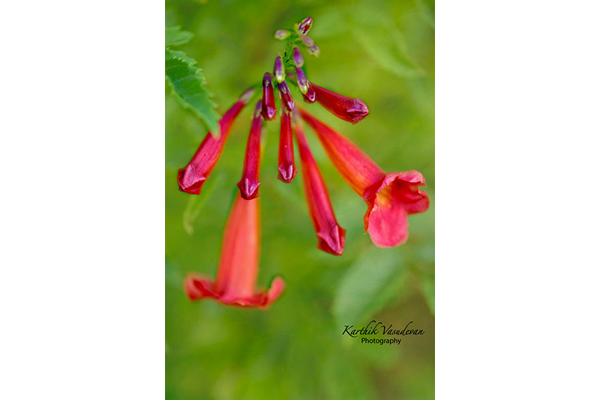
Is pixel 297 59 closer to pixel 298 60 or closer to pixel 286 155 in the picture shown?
pixel 298 60

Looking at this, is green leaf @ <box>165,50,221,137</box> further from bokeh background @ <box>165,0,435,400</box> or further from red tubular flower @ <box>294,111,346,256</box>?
red tubular flower @ <box>294,111,346,256</box>

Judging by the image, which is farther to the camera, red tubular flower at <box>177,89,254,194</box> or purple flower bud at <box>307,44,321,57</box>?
purple flower bud at <box>307,44,321,57</box>

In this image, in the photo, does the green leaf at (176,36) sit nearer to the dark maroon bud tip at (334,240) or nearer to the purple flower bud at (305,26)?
the purple flower bud at (305,26)

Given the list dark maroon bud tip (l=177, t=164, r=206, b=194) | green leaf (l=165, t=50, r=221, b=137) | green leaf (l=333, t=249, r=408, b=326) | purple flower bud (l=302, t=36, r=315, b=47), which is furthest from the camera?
green leaf (l=333, t=249, r=408, b=326)

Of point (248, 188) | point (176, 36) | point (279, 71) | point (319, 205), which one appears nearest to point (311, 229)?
point (319, 205)

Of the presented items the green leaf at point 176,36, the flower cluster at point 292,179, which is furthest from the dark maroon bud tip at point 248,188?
the green leaf at point 176,36

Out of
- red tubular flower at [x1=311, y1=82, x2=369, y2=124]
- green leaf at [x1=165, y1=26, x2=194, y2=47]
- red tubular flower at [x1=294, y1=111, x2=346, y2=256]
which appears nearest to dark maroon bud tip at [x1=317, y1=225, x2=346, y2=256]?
red tubular flower at [x1=294, y1=111, x2=346, y2=256]
